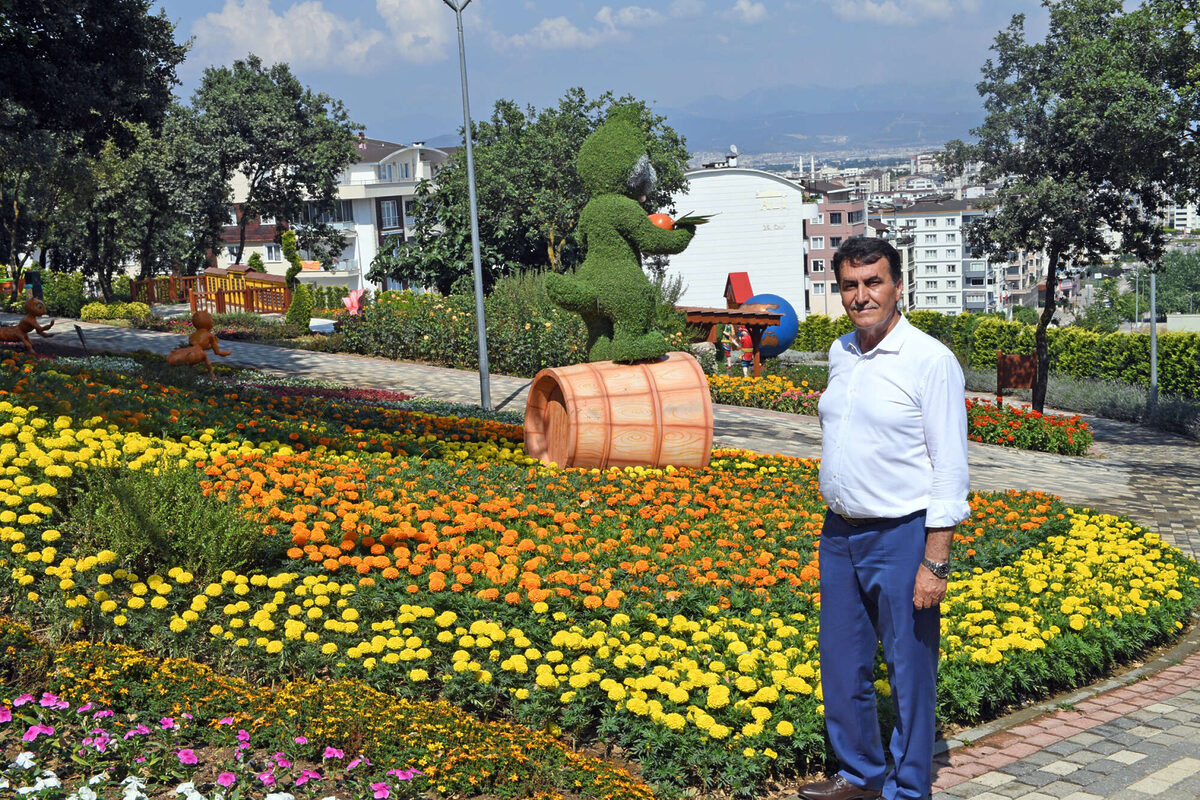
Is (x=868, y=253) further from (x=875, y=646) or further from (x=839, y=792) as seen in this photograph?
(x=839, y=792)

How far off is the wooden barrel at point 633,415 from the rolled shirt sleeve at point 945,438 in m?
5.58

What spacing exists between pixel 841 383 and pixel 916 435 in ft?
1.20

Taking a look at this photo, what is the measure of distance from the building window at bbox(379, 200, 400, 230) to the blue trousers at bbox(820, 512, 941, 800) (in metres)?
66.4

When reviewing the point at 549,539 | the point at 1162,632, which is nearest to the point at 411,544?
the point at 549,539

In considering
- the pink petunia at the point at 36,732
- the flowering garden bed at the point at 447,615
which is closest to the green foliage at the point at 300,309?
the flowering garden bed at the point at 447,615

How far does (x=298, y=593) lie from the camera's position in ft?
18.3

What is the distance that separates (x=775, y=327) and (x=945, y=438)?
23.1 m

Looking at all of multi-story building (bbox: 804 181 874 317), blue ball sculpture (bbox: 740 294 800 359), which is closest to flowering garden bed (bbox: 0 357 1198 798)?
blue ball sculpture (bbox: 740 294 800 359)

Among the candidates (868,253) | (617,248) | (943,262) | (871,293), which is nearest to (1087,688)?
(871,293)

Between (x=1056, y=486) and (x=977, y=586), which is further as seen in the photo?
(x=1056, y=486)

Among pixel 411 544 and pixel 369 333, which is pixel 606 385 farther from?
pixel 369 333

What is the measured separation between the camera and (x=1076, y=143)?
1945 cm

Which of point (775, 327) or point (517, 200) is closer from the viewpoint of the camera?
point (775, 327)

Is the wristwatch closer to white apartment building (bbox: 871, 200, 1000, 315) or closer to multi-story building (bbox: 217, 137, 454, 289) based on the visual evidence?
multi-story building (bbox: 217, 137, 454, 289)
